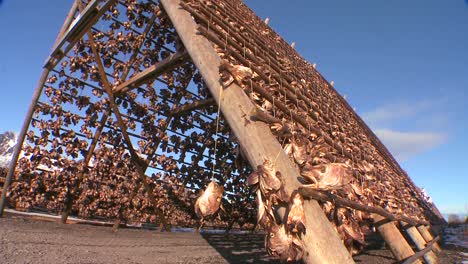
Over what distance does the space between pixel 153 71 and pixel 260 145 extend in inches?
115

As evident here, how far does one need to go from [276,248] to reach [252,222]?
5.94 meters

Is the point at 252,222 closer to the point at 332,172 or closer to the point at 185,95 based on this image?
the point at 185,95

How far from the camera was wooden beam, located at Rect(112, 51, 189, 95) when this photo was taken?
3.38 m

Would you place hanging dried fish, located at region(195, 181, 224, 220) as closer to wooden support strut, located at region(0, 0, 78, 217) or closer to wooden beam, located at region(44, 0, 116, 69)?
wooden beam, located at region(44, 0, 116, 69)

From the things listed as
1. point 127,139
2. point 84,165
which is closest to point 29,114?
point 84,165

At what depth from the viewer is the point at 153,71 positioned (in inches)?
160

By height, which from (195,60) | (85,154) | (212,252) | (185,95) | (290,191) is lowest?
(290,191)

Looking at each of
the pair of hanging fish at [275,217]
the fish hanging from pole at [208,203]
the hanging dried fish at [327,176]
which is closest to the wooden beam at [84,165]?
the fish hanging from pole at [208,203]

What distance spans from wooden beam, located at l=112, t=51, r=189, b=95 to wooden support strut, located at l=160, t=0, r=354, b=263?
1.23m

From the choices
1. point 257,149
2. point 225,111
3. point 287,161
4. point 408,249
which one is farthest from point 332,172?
point 408,249

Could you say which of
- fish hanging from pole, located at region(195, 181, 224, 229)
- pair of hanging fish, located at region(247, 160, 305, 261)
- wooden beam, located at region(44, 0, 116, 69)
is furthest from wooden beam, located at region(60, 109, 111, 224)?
pair of hanging fish, located at region(247, 160, 305, 261)

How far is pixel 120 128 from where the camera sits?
4992mm

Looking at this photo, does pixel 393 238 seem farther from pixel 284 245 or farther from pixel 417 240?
pixel 284 245

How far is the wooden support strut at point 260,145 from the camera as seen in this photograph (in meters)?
1.34
